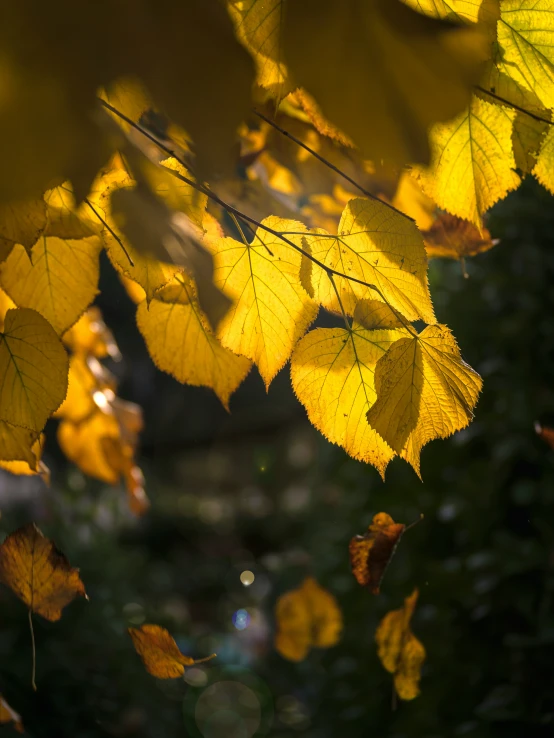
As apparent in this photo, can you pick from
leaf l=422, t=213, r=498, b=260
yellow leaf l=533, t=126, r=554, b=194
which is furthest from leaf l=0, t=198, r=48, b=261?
leaf l=422, t=213, r=498, b=260

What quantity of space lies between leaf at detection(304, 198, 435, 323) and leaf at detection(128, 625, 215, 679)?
1.43 feet

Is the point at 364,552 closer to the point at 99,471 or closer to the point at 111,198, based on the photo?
the point at 111,198

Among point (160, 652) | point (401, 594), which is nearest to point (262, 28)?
point (160, 652)

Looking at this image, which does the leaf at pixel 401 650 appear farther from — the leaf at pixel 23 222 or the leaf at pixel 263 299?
the leaf at pixel 23 222

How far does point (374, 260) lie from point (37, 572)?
1.68 ft

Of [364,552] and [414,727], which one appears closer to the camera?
[364,552]

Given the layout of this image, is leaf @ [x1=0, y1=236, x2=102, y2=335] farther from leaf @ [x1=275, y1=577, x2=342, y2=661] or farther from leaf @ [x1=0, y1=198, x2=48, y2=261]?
leaf @ [x1=275, y1=577, x2=342, y2=661]

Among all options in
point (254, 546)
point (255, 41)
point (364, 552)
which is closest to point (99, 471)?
point (364, 552)

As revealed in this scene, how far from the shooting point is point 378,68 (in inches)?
14.6

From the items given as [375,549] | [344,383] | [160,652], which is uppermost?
[344,383]

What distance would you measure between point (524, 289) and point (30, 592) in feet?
5.51

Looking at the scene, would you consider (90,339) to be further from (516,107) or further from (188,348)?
(516,107)

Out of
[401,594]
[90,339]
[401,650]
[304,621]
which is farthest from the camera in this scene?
[401,594]

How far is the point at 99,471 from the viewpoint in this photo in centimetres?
130
